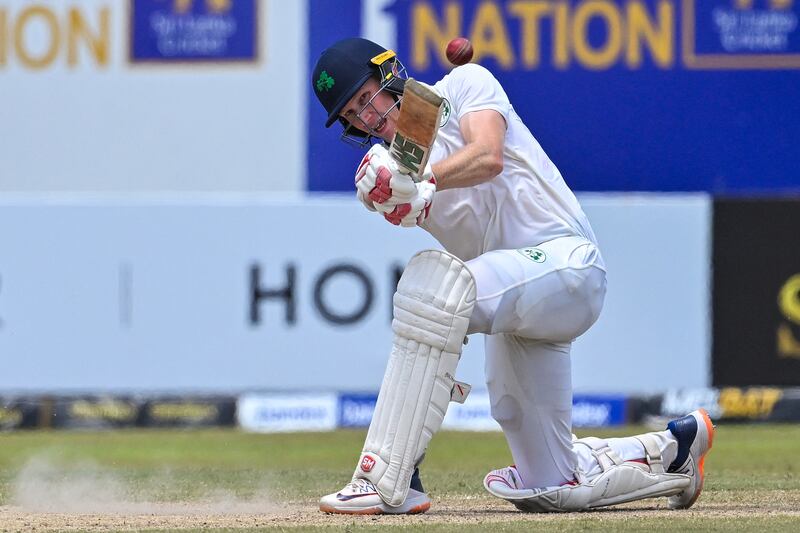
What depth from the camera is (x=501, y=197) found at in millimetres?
4211

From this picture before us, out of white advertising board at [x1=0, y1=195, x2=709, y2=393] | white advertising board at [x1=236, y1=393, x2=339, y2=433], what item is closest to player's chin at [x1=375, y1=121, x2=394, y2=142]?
white advertising board at [x1=0, y1=195, x2=709, y2=393]

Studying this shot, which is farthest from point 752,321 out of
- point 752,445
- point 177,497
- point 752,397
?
point 177,497

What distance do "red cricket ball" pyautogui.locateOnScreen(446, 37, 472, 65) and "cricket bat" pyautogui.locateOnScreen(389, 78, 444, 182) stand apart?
403mm

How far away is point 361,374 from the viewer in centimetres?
1062

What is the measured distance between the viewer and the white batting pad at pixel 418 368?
3.97 m

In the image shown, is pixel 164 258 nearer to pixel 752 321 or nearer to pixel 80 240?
pixel 80 240

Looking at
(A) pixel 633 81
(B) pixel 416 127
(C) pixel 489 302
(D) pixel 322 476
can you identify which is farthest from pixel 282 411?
(B) pixel 416 127

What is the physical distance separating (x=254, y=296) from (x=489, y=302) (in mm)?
6818

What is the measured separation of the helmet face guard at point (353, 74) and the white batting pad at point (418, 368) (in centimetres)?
45

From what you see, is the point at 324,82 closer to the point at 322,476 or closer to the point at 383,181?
the point at 383,181

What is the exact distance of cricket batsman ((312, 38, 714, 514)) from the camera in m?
3.99

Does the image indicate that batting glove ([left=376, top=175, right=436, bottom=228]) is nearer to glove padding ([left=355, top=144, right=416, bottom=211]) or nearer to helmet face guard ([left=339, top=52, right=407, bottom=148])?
glove padding ([left=355, top=144, right=416, bottom=211])

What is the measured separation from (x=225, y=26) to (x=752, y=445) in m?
4.64

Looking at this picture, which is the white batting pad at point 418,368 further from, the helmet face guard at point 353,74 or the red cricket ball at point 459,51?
the red cricket ball at point 459,51
